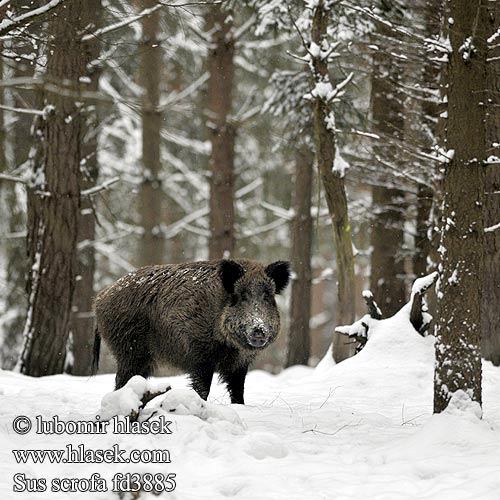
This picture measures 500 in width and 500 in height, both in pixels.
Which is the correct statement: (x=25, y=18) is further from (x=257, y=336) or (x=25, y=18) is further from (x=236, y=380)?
(x=236, y=380)

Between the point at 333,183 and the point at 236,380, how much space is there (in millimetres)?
4243

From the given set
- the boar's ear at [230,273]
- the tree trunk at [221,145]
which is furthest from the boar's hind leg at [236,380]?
the tree trunk at [221,145]

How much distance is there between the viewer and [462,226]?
7.09 meters

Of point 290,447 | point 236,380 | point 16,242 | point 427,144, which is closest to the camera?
point 290,447

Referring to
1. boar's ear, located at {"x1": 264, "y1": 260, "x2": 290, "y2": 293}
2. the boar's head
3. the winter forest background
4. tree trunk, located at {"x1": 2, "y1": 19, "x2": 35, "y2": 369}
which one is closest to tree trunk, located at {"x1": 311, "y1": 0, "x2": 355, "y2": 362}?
the winter forest background

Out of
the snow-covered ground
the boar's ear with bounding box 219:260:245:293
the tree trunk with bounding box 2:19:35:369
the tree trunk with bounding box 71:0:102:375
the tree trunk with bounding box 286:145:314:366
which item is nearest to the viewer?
the snow-covered ground

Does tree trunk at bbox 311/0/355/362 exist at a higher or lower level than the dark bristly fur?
higher

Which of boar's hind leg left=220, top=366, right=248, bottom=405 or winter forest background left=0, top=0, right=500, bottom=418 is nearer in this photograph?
winter forest background left=0, top=0, right=500, bottom=418

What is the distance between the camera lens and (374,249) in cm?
1435

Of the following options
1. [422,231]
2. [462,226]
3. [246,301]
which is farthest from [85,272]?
[462,226]

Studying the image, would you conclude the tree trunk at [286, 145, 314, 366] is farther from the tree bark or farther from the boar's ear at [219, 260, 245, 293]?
the boar's ear at [219, 260, 245, 293]

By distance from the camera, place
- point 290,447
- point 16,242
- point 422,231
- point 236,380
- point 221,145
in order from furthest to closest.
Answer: point 16,242, point 221,145, point 422,231, point 236,380, point 290,447

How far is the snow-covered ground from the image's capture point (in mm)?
5285

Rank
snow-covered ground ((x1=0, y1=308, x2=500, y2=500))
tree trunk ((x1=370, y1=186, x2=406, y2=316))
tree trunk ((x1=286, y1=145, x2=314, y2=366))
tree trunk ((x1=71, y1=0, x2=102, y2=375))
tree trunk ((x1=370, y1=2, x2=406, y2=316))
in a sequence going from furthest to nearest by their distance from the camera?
tree trunk ((x1=286, y1=145, x2=314, y2=366))
tree trunk ((x1=71, y1=0, x2=102, y2=375))
tree trunk ((x1=370, y1=186, x2=406, y2=316))
tree trunk ((x1=370, y1=2, x2=406, y2=316))
snow-covered ground ((x1=0, y1=308, x2=500, y2=500))
